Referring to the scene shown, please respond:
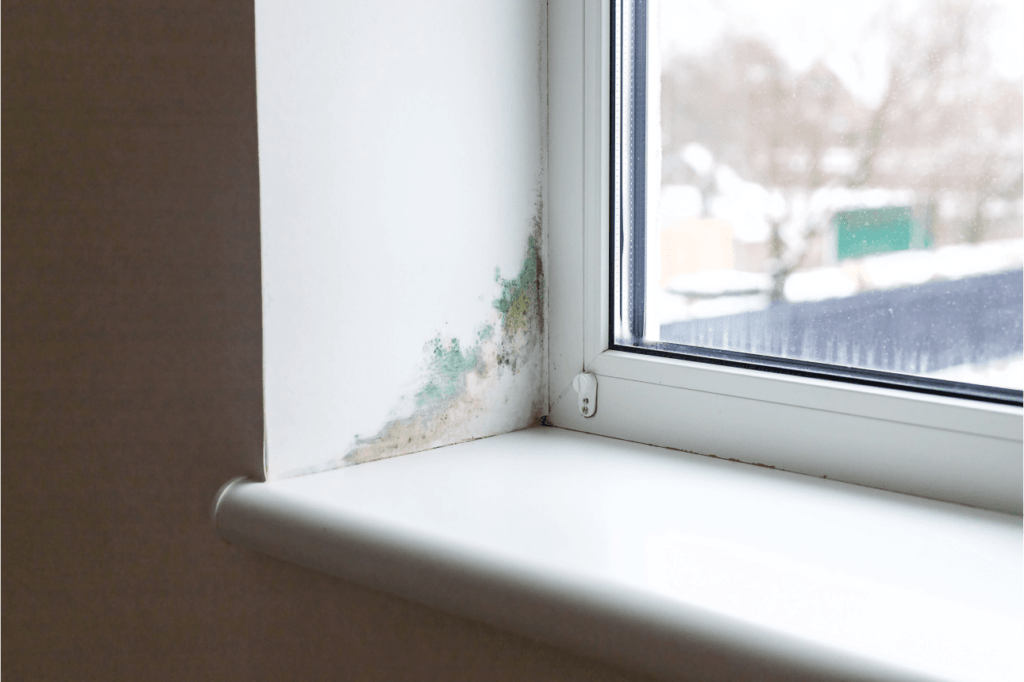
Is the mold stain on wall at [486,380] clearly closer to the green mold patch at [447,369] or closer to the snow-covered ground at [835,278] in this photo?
the green mold patch at [447,369]

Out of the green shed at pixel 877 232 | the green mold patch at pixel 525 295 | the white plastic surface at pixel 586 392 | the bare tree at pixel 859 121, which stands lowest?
the white plastic surface at pixel 586 392

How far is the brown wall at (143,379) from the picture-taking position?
64 centimetres

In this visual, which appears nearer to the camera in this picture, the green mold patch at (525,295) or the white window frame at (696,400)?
the white window frame at (696,400)

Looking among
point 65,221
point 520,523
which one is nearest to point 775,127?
point 520,523

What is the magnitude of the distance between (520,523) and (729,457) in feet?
0.76

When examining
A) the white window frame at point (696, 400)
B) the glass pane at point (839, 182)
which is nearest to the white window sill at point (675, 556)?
the white window frame at point (696, 400)

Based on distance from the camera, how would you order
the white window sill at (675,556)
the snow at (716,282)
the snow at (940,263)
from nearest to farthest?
the white window sill at (675,556) < the snow at (940,263) < the snow at (716,282)

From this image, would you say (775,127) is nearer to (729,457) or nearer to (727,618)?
(729,457)

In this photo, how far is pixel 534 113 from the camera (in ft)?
2.60

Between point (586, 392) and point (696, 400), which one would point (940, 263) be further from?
point (586, 392)

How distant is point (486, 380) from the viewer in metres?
0.78

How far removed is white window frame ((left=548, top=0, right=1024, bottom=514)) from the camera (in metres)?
0.57

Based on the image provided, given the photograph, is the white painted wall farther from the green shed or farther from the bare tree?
the green shed

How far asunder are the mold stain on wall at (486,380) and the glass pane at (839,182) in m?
0.10
